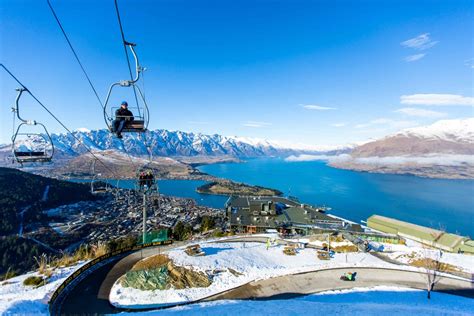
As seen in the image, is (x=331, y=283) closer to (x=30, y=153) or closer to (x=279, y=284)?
(x=279, y=284)

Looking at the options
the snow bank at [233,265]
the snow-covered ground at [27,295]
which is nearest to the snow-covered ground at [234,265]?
the snow bank at [233,265]

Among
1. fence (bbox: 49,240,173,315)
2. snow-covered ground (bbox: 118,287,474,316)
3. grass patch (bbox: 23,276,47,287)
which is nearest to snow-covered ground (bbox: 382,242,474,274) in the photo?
snow-covered ground (bbox: 118,287,474,316)

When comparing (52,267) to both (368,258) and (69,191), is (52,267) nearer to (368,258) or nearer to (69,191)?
(368,258)

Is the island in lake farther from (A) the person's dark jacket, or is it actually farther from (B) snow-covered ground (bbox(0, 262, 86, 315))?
(A) the person's dark jacket

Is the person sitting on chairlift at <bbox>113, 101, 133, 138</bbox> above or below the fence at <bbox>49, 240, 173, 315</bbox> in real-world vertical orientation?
above

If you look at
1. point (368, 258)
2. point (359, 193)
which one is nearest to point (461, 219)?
point (359, 193)

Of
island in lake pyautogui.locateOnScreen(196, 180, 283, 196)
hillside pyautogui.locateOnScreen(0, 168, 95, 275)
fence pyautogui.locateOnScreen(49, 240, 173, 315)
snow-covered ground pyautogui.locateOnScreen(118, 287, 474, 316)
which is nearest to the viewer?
snow-covered ground pyautogui.locateOnScreen(118, 287, 474, 316)

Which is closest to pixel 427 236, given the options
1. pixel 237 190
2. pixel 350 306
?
pixel 350 306
